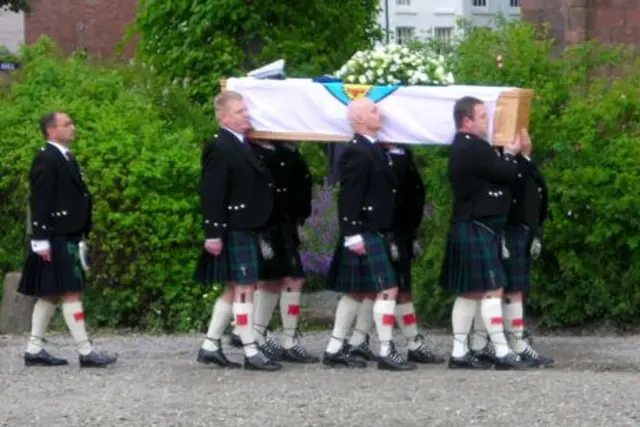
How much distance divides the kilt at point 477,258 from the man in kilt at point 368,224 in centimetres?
41

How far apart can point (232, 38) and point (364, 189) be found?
294 inches

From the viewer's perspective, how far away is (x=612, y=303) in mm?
14219

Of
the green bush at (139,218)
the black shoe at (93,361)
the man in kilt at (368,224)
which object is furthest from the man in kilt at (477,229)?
the green bush at (139,218)

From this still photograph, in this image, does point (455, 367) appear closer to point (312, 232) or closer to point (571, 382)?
point (571, 382)

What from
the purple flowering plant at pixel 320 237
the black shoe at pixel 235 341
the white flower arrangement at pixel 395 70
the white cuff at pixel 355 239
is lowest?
the black shoe at pixel 235 341

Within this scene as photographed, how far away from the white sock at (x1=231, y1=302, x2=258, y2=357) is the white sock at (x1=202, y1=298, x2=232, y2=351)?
9cm

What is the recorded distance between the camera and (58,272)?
12328mm

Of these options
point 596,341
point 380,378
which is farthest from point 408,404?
point 596,341

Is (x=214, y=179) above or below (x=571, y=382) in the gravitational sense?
above

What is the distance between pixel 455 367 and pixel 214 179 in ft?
6.35

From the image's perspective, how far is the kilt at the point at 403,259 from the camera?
12.3 m

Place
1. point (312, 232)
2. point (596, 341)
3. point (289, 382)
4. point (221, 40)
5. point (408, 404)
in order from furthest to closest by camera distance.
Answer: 1. point (221, 40)
2. point (312, 232)
3. point (596, 341)
4. point (289, 382)
5. point (408, 404)

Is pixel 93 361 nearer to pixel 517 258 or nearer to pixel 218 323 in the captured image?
pixel 218 323

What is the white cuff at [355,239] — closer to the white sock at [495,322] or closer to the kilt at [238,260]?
the kilt at [238,260]
